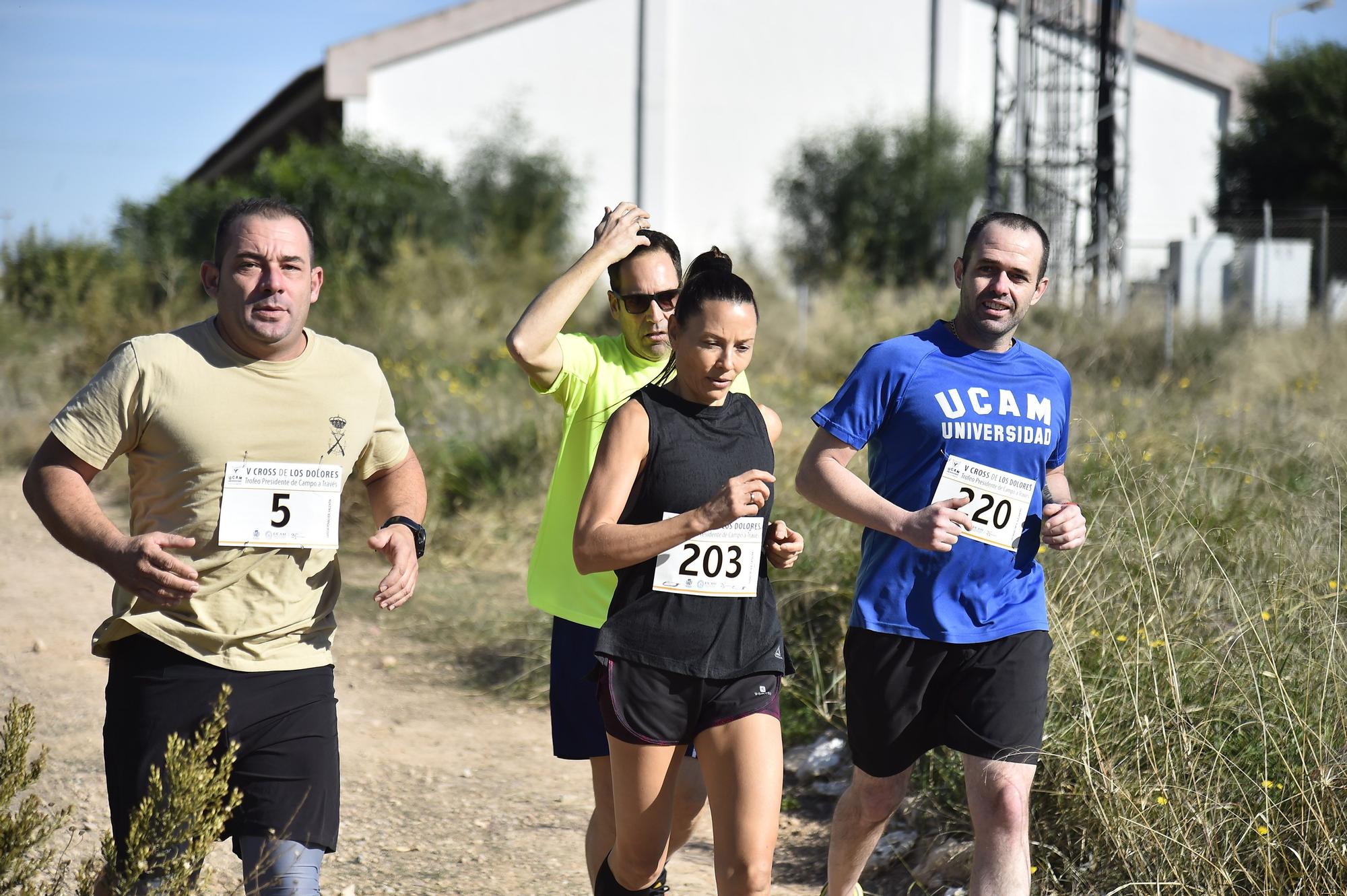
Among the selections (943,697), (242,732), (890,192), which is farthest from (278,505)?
(890,192)

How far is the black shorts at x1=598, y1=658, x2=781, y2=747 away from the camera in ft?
9.46

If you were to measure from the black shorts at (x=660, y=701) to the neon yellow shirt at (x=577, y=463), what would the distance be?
42 cm

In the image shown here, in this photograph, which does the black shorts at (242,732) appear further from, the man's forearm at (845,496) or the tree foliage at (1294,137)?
the tree foliage at (1294,137)

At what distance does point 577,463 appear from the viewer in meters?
3.40

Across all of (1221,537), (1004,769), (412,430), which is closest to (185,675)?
(1004,769)

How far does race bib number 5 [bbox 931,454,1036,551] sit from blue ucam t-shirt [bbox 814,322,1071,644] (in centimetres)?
2

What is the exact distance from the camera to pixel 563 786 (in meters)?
5.35

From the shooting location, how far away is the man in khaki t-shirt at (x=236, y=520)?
270cm

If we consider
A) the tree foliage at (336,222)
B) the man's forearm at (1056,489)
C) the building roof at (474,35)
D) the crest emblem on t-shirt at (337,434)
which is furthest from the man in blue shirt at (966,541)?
the building roof at (474,35)

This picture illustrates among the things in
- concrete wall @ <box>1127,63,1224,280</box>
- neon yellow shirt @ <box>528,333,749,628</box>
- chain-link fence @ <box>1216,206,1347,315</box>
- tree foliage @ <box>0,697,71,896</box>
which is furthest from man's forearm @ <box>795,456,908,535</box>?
concrete wall @ <box>1127,63,1224,280</box>

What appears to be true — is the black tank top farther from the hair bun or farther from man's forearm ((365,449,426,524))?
man's forearm ((365,449,426,524))

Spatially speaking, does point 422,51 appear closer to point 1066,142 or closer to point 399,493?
point 1066,142

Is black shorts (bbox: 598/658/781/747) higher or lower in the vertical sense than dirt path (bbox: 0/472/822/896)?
higher

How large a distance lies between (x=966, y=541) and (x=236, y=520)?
1.71 metres
